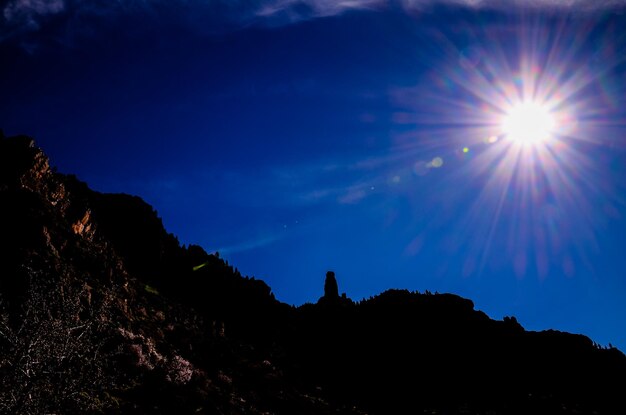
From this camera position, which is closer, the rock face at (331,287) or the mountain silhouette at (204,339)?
the mountain silhouette at (204,339)

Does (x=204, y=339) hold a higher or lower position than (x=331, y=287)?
lower

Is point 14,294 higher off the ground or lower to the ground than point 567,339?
lower

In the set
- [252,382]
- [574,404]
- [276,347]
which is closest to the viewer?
[252,382]

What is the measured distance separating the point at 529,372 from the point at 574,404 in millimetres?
14337

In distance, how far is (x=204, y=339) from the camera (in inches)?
1550

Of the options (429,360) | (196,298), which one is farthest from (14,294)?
(429,360)

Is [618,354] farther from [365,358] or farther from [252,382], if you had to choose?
[252,382]

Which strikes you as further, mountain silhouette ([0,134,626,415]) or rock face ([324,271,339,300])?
rock face ([324,271,339,300])

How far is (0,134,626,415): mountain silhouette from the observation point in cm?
1845

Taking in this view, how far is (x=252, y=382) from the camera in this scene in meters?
35.0

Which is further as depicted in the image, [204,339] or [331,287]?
[331,287]

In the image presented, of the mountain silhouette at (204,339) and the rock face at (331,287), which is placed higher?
the rock face at (331,287)

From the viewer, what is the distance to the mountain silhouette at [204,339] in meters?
18.5

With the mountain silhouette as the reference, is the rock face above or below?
above
